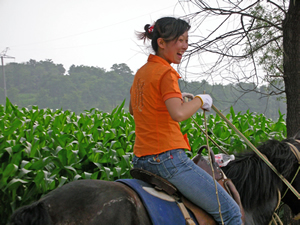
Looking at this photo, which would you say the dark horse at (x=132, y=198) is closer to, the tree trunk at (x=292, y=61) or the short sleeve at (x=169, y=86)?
the short sleeve at (x=169, y=86)

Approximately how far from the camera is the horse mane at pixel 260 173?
2.58 meters

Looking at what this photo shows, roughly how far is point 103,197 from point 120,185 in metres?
0.18

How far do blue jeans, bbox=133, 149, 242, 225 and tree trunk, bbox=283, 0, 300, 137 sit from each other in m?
2.73

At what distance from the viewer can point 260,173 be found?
2.61m

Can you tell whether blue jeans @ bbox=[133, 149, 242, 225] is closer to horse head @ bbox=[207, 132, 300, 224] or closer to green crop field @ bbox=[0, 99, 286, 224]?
horse head @ bbox=[207, 132, 300, 224]

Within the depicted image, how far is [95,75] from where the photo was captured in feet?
184

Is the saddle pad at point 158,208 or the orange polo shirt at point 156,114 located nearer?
the saddle pad at point 158,208

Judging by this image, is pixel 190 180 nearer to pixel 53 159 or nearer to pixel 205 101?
pixel 205 101

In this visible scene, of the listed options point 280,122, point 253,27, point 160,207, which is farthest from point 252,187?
point 280,122

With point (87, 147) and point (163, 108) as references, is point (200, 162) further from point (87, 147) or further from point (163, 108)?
point (87, 147)

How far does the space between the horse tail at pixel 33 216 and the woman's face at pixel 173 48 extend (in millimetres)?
1330

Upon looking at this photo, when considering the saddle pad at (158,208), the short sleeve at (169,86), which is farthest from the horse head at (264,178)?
the short sleeve at (169,86)

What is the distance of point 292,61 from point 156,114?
2989mm

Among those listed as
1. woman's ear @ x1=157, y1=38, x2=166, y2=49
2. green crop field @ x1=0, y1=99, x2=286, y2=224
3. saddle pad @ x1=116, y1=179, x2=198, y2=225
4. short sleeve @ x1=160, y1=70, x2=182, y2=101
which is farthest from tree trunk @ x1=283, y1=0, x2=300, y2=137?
saddle pad @ x1=116, y1=179, x2=198, y2=225
